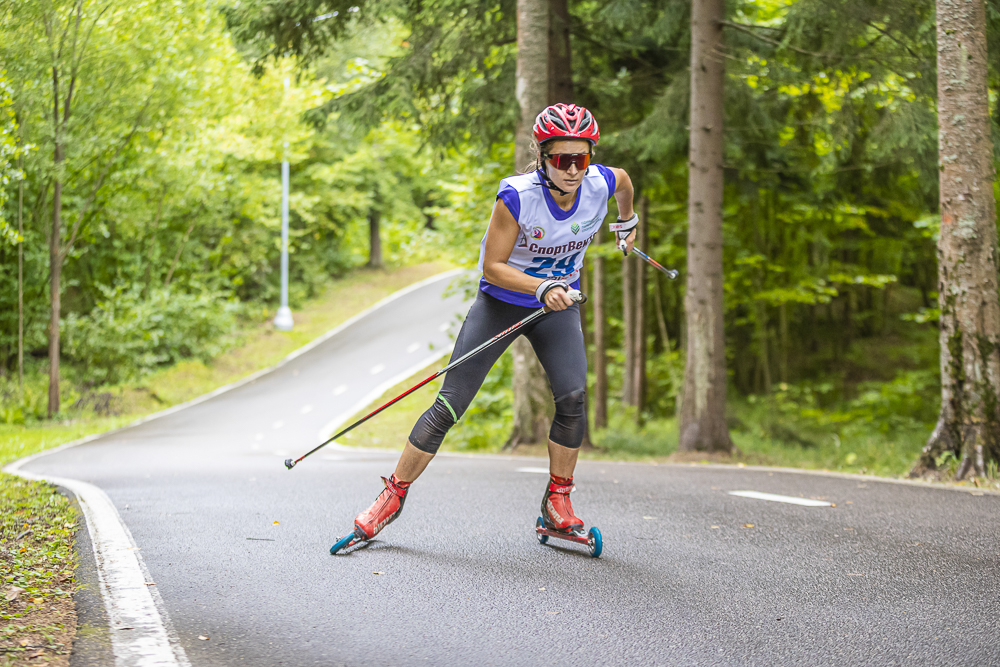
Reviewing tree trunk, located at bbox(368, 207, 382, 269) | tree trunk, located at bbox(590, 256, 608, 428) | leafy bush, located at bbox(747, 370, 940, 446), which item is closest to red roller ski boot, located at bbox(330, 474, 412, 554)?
tree trunk, located at bbox(590, 256, 608, 428)

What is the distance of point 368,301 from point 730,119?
75.5 ft

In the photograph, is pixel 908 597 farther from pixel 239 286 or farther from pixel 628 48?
pixel 239 286

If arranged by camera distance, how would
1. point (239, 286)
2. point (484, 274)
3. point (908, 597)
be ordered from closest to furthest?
1. point (908, 597)
2. point (484, 274)
3. point (239, 286)

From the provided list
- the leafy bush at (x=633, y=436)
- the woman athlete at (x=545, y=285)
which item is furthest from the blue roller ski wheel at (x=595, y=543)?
the leafy bush at (x=633, y=436)

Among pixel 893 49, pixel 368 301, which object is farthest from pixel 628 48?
pixel 368 301

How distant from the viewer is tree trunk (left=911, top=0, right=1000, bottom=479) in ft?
24.3

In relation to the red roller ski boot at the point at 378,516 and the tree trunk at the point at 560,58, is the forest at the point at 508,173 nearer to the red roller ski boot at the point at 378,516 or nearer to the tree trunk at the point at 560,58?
the tree trunk at the point at 560,58

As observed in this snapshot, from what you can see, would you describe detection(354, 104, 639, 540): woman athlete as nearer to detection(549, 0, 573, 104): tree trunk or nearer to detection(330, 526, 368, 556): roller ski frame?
detection(330, 526, 368, 556): roller ski frame

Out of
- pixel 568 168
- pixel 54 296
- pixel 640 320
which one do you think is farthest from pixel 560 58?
pixel 54 296

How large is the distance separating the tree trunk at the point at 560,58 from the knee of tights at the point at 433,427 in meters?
9.30

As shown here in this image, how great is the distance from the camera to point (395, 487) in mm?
4625

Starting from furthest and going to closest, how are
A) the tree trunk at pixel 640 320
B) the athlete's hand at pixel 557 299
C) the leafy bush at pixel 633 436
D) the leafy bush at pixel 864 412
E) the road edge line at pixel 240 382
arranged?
the leafy bush at pixel 864 412 < the tree trunk at pixel 640 320 < the leafy bush at pixel 633 436 < the road edge line at pixel 240 382 < the athlete's hand at pixel 557 299

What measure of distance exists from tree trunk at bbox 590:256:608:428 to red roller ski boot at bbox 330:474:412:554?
13095 mm

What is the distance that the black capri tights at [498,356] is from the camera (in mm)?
4512
